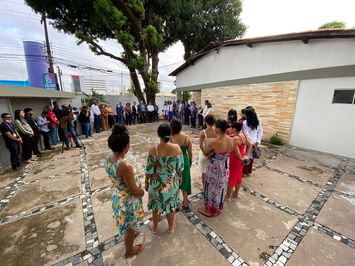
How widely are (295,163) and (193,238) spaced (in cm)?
375

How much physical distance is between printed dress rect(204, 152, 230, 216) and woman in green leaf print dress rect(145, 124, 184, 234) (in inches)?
18.3

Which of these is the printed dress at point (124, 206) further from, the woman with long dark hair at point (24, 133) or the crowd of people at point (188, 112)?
the crowd of people at point (188, 112)

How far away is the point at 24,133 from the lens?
158 inches

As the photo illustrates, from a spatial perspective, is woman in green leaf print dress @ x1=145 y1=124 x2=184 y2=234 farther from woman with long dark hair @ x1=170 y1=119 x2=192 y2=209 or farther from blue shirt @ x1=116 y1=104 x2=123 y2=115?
blue shirt @ x1=116 y1=104 x2=123 y2=115

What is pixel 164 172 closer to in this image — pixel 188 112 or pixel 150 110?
pixel 188 112

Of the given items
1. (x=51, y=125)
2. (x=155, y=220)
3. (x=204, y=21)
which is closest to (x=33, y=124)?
(x=51, y=125)

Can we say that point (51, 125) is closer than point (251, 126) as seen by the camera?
No

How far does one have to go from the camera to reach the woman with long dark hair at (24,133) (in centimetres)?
393

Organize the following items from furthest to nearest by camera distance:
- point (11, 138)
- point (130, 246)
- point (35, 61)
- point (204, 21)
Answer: point (35, 61)
point (204, 21)
point (11, 138)
point (130, 246)

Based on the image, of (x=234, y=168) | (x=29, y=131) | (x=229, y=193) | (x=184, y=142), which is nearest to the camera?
(x=184, y=142)

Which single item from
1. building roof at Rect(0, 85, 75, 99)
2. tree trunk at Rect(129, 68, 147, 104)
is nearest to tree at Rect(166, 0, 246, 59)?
tree trunk at Rect(129, 68, 147, 104)

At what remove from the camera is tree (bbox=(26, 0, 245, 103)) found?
8305 millimetres

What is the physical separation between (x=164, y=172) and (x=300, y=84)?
5.90 metres

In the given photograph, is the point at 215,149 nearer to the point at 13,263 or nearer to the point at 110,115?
the point at 13,263
